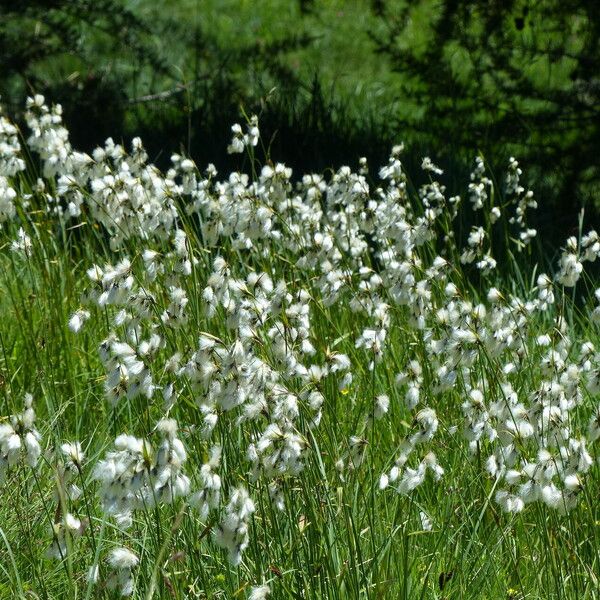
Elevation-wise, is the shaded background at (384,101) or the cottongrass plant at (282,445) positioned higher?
the cottongrass plant at (282,445)

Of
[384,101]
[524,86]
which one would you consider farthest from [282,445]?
[384,101]

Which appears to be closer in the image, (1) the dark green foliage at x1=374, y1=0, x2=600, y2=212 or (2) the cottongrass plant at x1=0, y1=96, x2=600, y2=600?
(2) the cottongrass plant at x1=0, y1=96, x2=600, y2=600

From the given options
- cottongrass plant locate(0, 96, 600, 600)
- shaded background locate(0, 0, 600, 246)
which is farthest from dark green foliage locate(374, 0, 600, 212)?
cottongrass plant locate(0, 96, 600, 600)

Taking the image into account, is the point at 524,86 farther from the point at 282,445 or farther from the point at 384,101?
the point at 282,445

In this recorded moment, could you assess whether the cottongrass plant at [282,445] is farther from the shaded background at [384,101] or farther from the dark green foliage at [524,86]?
the dark green foliage at [524,86]

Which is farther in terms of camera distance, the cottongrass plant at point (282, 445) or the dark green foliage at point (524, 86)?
the dark green foliage at point (524, 86)

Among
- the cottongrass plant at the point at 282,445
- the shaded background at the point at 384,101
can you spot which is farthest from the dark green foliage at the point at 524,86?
the cottongrass plant at the point at 282,445

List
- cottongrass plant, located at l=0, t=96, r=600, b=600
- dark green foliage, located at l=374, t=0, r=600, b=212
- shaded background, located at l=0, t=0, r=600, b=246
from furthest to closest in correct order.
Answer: shaded background, located at l=0, t=0, r=600, b=246 < dark green foliage, located at l=374, t=0, r=600, b=212 < cottongrass plant, located at l=0, t=96, r=600, b=600

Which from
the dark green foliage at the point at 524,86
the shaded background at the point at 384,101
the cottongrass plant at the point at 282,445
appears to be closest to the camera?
the cottongrass plant at the point at 282,445

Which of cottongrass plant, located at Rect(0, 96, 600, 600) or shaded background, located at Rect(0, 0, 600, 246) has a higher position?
cottongrass plant, located at Rect(0, 96, 600, 600)

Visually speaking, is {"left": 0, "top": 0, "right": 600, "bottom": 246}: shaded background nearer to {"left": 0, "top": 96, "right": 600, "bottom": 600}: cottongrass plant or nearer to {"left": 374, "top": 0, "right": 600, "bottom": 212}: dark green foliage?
{"left": 374, "top": 0, "right": 600, "bottom": 212}: dark green foliage

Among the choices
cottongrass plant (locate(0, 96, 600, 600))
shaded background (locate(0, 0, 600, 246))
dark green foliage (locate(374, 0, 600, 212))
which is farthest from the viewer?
shaded background (locate(0, 0, 600, 246))

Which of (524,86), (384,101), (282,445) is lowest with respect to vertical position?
(384,101)

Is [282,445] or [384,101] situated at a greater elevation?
[282,445]
